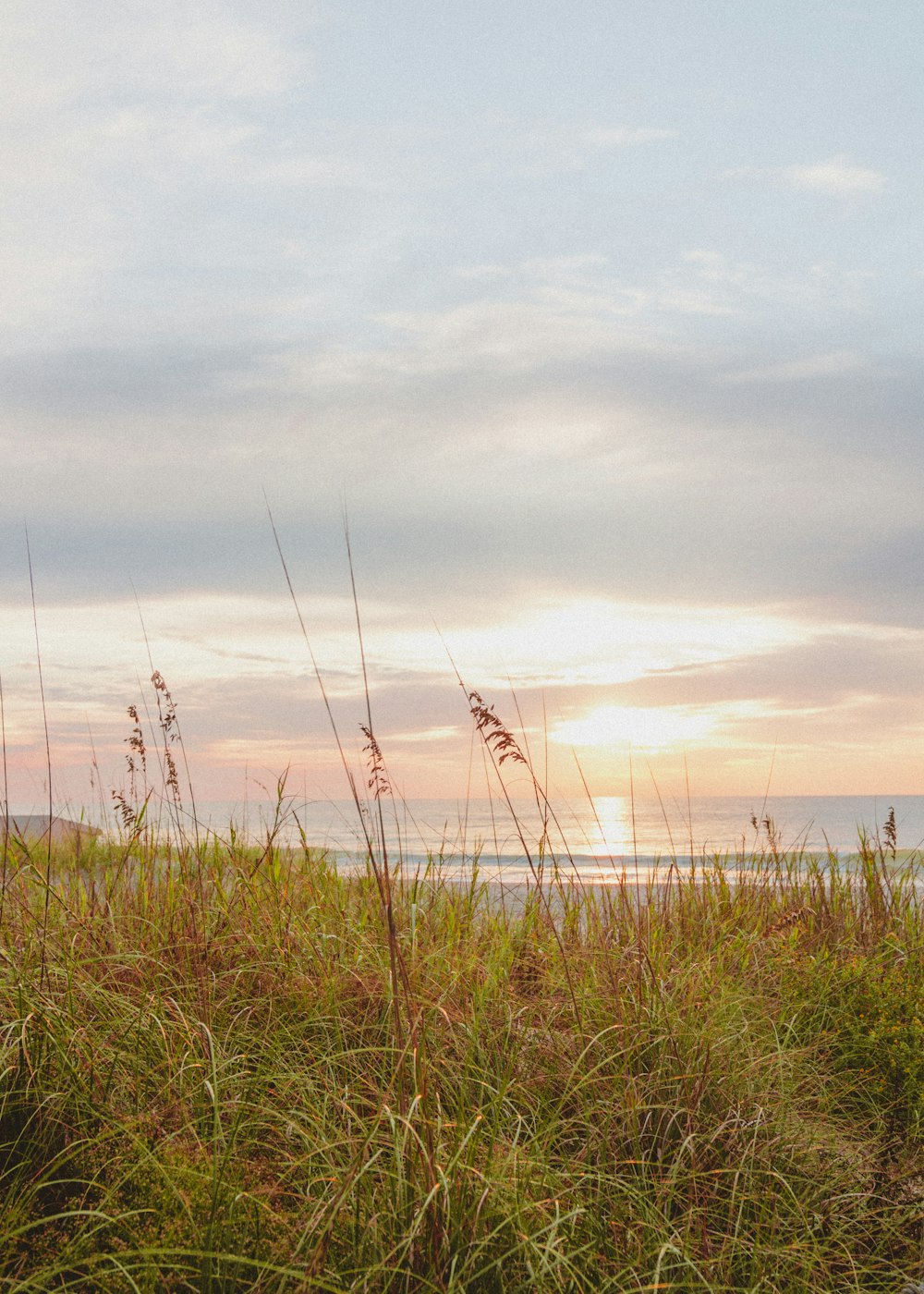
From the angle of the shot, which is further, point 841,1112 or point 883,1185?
point 841,1112

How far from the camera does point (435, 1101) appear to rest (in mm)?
2863

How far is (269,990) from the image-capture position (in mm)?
3980

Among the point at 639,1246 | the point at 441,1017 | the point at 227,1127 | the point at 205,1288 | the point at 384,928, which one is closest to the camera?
the point at 205,1288

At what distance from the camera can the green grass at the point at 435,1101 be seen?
2.32 meters

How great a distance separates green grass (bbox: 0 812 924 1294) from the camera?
7.60ft

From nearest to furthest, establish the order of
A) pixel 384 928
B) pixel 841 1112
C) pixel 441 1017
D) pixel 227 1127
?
pixel 227 1127 < pixel 441 1017 < pixel 841 1112 < pixel 384 928

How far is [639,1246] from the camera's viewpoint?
2498 mm

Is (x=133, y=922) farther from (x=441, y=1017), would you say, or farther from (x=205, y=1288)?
(x=205, y=1288)

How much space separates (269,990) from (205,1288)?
5.93 feet

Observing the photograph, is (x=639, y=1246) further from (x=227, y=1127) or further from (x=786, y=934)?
(x=786, y=934)

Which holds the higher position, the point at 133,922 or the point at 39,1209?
the point at 133,922

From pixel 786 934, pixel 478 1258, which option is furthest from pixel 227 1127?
pixel 786 934

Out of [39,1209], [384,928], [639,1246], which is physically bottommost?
[639,1246]

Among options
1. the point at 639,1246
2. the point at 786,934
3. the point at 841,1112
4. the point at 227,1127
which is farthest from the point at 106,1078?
the point at 786,934
